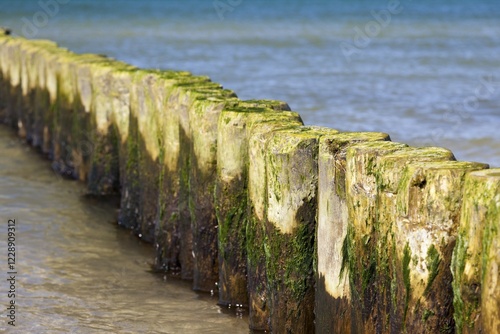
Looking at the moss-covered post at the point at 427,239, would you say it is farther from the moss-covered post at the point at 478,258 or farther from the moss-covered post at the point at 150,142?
the moss-covered post at the point at 150,142

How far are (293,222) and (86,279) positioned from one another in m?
2.13

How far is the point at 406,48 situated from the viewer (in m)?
30.8

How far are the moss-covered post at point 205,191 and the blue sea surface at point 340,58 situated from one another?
17.9ft

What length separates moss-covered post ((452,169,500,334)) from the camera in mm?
3859

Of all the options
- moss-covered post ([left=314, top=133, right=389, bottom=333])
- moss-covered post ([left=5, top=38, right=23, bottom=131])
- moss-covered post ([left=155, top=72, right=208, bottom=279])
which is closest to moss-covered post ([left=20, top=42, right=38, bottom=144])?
moss-covered post ([left=5, top=38, right=23, bottom=131])

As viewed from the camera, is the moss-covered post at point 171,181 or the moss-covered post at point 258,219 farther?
the moss-covered post at point 171,181

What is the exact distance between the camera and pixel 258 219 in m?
5.89

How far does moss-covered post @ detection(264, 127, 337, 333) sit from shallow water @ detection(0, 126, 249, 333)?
56cm

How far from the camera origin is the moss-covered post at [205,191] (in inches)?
261

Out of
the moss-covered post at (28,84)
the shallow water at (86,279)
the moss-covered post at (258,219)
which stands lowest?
the shallow water at (86,279)

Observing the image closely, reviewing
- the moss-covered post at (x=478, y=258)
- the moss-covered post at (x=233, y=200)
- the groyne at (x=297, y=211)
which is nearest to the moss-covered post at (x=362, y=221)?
the groyne at (x=297, y=211)

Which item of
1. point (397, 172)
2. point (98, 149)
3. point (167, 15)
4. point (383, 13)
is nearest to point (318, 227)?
point (397, 172)

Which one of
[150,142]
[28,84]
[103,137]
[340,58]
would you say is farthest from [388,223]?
[340,58]

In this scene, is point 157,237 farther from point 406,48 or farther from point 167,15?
point 167,15
